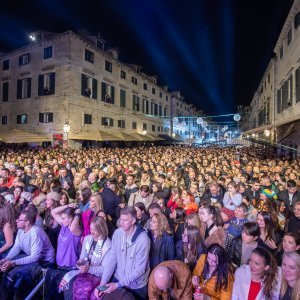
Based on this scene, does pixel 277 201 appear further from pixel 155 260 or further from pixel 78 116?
pixel 78 116

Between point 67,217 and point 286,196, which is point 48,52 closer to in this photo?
point 67,217

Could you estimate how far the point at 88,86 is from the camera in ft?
87.1

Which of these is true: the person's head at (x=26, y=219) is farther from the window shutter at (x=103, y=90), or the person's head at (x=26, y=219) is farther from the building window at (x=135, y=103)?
the building window at (x=135, y=103)

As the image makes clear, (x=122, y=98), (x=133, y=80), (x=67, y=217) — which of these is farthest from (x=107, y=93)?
(x=67, y=217)

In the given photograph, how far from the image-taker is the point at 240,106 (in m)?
66.7

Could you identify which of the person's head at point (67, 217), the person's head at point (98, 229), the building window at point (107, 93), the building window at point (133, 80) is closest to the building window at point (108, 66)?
the building window at point (107, 93)

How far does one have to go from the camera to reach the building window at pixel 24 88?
1025 inches

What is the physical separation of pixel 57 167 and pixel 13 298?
25.2 feet

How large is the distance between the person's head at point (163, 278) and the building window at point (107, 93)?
90.2 ft

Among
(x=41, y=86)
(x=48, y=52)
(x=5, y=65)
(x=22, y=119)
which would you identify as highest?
(x=48, y=52)

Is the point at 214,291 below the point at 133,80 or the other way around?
below

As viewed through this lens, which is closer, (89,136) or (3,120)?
(89,136)

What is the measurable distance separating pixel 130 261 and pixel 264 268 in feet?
5.44

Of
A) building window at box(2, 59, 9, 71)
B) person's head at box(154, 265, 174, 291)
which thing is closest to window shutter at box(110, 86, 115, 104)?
building window at box(2, 59, 9, 71)
